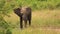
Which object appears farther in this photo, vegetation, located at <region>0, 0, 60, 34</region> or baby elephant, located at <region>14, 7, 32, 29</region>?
baby elephant, located at <region>14, 7, 32, 29</region>

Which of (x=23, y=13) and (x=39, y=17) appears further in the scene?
(x=39, y=17)

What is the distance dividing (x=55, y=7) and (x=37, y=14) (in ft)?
9.39

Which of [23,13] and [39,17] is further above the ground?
[23,13]

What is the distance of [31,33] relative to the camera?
10.7 m

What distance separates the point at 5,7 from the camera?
22.4 feet

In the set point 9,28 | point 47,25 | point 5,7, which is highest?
point 5,7

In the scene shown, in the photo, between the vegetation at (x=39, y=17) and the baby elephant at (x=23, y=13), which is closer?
the vegetation at (x=39, y=17)

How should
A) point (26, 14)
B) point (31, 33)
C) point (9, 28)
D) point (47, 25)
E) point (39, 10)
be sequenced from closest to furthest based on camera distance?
point (9, 28), point (31, 33), point (47, 25), point (26, 14), point (39, 10)

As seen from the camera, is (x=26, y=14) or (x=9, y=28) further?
(x=26, y=14)

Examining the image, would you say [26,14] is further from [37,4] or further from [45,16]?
[37,4]

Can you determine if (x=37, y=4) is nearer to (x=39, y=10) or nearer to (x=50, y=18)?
(x=39, y=10)

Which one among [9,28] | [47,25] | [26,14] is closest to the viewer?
[9,28]

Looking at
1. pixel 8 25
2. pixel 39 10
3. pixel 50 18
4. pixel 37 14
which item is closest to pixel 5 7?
pixel 8 25

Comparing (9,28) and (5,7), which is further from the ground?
(5,7)
